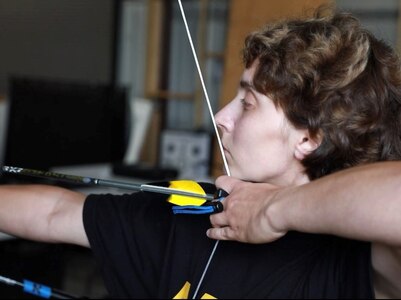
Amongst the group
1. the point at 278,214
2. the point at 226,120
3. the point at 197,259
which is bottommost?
the point at 197,259

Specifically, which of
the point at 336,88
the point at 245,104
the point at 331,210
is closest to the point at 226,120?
the point at 245,104

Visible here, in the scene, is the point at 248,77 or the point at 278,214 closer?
the point at 278,214

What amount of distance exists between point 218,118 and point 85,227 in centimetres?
27

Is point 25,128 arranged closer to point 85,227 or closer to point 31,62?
point 85,227

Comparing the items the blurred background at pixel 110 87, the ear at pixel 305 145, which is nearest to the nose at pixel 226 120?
the ear at pixel 305 145

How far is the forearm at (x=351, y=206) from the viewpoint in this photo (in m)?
0.69

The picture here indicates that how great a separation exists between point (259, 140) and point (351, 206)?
232mm

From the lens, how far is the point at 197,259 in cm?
92

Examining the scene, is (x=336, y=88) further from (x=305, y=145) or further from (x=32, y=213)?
(x=32, y=213)

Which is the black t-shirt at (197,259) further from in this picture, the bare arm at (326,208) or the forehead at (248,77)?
the forehead at (248,77)

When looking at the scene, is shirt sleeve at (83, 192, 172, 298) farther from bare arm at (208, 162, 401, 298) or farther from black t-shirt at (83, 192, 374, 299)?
bare arm at (208, 162, 401, 298)

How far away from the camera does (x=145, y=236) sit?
0.97m

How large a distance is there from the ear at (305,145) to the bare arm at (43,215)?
361mm

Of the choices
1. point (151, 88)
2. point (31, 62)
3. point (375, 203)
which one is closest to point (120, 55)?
point (151, 88)
